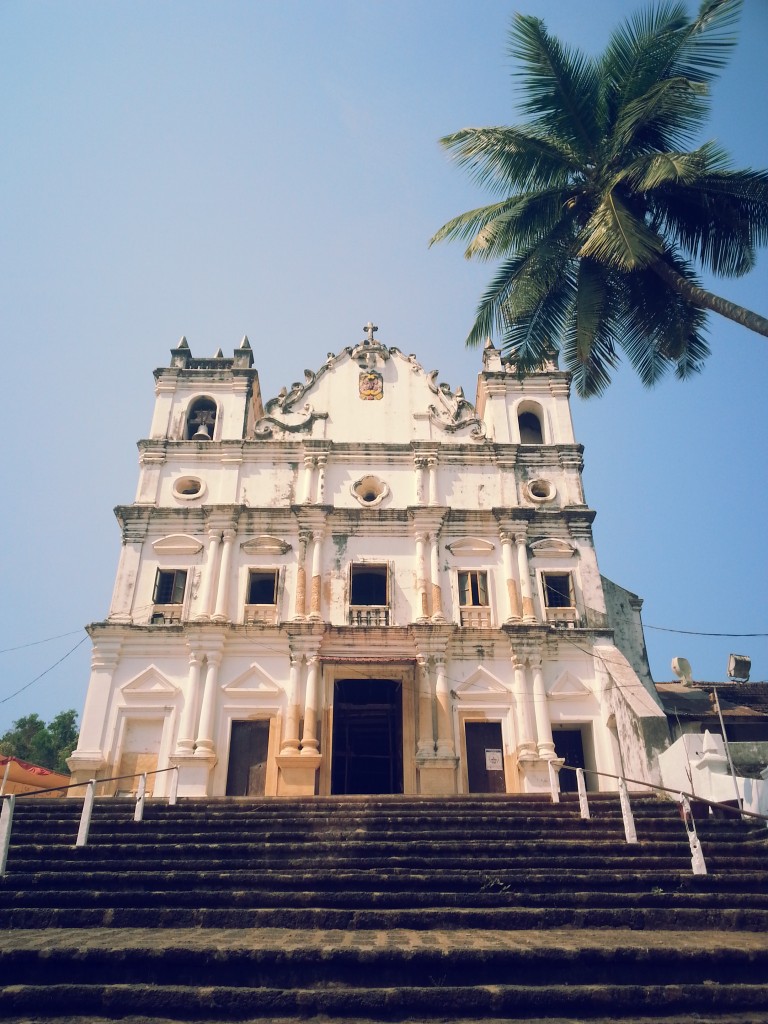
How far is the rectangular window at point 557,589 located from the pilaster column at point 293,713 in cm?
652

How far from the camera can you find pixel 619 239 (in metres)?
11.2

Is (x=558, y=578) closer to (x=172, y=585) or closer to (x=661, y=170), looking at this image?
(x=172, y=585)

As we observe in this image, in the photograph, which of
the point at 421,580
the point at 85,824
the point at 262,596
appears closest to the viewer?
the point at 85,824

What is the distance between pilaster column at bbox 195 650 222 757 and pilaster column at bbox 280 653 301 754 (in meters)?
1.69

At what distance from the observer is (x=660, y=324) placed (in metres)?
13.0

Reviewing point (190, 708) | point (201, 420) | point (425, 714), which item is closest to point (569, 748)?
point (425, 714)

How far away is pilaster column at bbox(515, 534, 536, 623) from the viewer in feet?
58.9

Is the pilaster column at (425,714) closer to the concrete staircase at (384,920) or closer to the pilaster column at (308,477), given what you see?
the pilaster column at (308,477)

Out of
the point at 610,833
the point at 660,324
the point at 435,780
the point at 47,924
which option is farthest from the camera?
the point at 435,780

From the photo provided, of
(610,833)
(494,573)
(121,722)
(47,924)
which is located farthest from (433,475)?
(47,924)

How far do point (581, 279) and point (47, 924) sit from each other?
12412 mm

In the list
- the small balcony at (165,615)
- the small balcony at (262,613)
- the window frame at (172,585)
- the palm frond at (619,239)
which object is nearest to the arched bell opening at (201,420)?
the window frame at (172,585)

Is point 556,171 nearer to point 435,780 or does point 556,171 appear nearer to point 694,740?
point 694,740

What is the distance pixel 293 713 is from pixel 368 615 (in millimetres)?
3034
